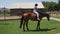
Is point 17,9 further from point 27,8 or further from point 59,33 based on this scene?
point 59,33

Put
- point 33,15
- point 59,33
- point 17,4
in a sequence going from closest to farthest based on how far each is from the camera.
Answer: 1. point 59,33
2. point 33,15
3. point 17,4

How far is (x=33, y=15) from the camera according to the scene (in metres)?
17.4

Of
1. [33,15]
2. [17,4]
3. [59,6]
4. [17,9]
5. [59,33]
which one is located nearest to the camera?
[59,33]

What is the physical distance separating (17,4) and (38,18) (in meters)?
58.7

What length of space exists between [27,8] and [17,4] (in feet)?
18.6

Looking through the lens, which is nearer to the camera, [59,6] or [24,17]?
[24,17]

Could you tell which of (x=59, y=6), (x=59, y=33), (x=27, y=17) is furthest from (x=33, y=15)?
(x=59, y=6)

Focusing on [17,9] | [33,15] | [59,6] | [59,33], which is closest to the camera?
[59,33]

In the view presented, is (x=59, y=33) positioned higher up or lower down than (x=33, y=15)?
lower down

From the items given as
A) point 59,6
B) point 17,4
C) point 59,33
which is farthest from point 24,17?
point 59,6

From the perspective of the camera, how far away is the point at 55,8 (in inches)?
3324

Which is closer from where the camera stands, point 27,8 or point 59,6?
point 27,8

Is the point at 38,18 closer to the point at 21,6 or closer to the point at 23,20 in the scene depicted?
the point at 23,20

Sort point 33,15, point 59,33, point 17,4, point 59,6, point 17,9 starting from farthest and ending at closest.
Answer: point 59,6 → point 17,4 → point 17,9 → point 33,15 → point 59,33
